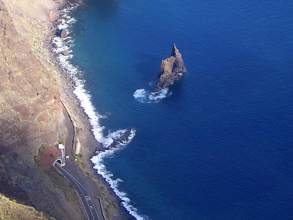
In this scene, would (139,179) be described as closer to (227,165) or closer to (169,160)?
(169,160)

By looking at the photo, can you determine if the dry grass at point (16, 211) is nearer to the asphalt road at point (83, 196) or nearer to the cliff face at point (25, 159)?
the cliff face at point (25, 159)

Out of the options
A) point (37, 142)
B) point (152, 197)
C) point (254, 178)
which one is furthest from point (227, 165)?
point (37, 142)

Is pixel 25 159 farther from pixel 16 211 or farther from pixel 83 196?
pixel 16 211

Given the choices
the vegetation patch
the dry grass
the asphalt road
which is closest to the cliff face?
the vegetation patch

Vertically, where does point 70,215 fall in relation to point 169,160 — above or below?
below

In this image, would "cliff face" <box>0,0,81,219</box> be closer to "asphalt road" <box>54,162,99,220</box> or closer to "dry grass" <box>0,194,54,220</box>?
"asphalt road" <box>54,162,99,220</box>

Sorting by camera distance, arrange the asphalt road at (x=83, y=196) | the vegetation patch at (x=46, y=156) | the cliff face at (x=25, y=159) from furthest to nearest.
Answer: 1. the vegetation patch at (x=46, y=156)
2. the asphalt road at (x=83, y=196)
3. the cliff face at (x=25, y=159)

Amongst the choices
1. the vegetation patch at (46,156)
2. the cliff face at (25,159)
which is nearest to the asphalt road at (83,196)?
the vegetation patch at (46,156)

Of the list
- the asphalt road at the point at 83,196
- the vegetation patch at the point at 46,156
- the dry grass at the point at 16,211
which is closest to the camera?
the dry grass at the point at 16,211
